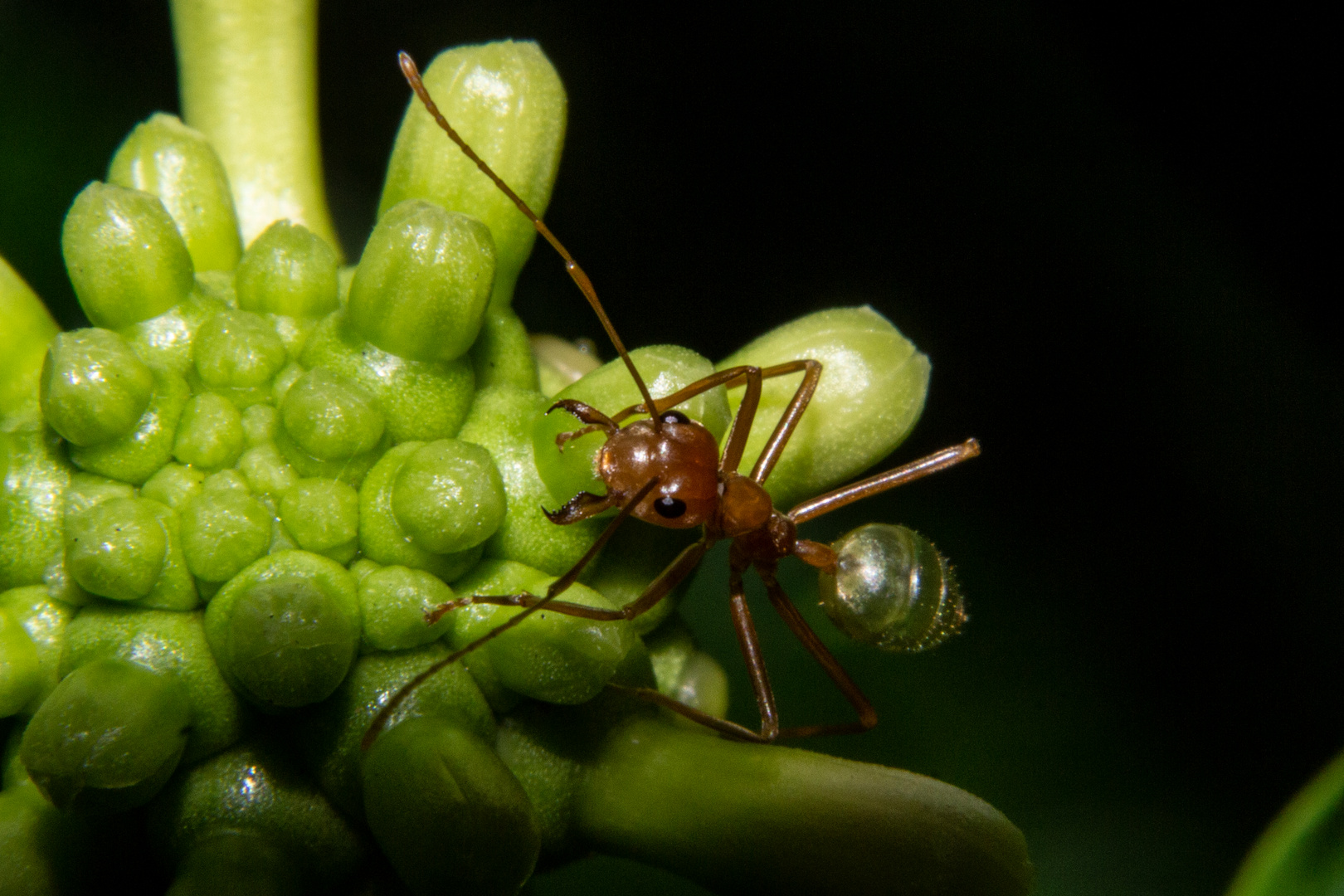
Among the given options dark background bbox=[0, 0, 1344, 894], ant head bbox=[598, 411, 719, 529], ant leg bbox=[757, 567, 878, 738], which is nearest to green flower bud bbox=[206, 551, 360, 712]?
ant head bbox=[598, 411, 719, 529]

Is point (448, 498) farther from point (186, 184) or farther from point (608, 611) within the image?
point (186, 184)

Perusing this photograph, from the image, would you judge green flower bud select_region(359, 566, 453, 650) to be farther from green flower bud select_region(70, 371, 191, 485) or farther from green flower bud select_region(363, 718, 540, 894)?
green flower bud select_region(70, 371, 191, 485)

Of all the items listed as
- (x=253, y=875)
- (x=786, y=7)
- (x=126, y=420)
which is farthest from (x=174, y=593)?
(x=786, y=7)

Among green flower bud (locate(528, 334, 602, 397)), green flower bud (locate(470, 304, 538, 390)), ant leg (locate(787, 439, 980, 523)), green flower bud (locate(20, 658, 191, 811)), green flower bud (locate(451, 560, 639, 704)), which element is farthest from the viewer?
ant leg (locate(787, 439, 980, 523))

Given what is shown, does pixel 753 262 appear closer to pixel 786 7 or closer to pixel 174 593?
pixel 786 7

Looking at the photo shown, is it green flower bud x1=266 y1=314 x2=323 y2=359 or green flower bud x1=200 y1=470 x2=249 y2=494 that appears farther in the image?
green flower bud x1=266 y1=314 x2=323 y2=359

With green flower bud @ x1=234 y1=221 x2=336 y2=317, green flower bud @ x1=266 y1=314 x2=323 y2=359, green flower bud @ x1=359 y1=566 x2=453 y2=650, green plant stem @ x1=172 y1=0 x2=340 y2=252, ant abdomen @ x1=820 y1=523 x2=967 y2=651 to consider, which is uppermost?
A: green plant stem @ x1=172 y1=0 x2=340 y2=252
